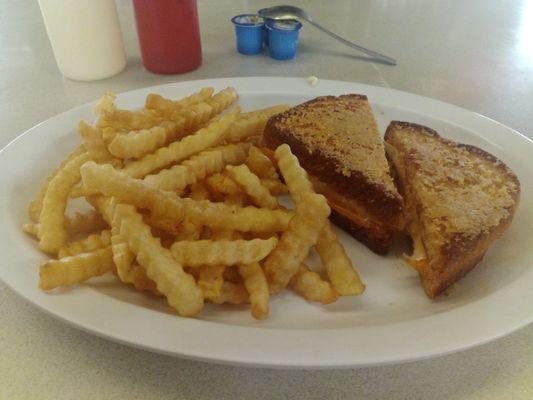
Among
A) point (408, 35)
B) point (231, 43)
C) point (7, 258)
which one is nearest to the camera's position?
point (7, 258)

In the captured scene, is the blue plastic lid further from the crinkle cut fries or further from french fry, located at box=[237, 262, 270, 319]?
french fry, located at box=[237, 262, 270, 319]

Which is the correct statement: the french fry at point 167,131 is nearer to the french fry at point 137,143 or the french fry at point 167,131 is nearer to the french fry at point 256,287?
the french fry at point 137,143

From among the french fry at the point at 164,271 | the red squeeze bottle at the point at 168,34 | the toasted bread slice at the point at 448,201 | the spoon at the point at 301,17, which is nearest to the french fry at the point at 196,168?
the french fry at the point at 164,271

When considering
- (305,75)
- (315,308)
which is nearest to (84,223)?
(315,308)

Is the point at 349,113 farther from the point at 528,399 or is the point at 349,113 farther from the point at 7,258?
the point at 7,258

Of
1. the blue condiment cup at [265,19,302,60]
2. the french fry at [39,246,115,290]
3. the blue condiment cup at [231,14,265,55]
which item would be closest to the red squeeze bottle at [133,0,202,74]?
the blue condiment cup at [231,14,265,55]

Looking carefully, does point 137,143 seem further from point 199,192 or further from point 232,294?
point 232,294

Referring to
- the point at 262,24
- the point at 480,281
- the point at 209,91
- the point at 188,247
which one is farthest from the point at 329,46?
the point at 188,247
